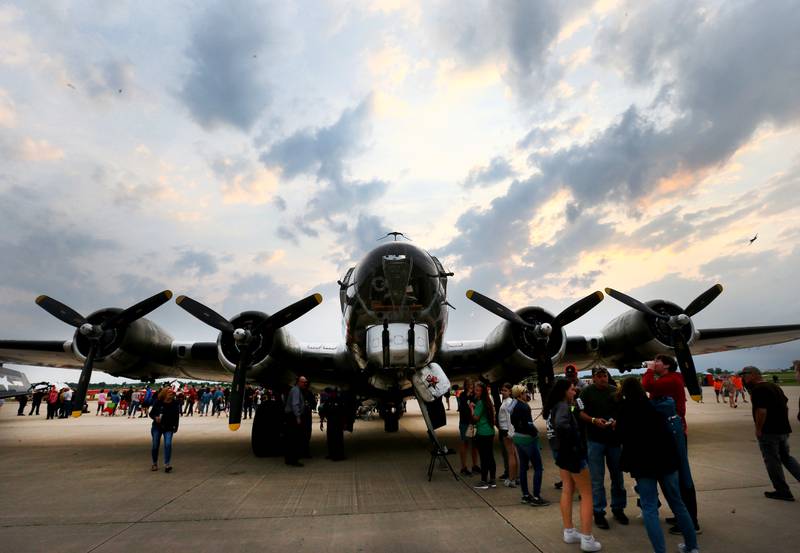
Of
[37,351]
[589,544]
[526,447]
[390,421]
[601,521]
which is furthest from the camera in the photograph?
[390,421]

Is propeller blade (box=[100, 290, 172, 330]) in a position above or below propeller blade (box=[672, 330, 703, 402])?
above

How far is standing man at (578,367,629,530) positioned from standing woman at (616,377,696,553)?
3.36ft

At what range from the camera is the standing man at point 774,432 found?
530cm

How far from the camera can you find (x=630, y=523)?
475cm

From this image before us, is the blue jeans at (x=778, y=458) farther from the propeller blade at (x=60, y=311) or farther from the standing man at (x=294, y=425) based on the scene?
the propeller blade at (x=60, y=311)

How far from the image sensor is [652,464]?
11.8ft

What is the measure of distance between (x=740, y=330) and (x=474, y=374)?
332 inches

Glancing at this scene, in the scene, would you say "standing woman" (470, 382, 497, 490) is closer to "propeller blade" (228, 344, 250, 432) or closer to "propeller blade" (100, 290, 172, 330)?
"propeller blade" (228, 344, 250, 432)

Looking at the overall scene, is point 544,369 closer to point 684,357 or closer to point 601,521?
point 684,357

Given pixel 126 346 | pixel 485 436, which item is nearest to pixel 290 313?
pixel 126 346

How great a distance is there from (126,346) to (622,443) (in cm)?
1233

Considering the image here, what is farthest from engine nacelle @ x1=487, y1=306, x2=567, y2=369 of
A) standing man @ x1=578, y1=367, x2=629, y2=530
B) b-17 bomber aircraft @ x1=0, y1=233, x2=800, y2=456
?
standing man @ x1=578, y1=367, x2=629, y2=530

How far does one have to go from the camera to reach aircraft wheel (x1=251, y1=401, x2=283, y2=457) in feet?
34.6

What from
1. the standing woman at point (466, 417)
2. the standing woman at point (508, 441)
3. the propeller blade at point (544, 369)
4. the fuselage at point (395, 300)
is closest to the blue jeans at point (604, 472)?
the standing woman at point (508, 441)
